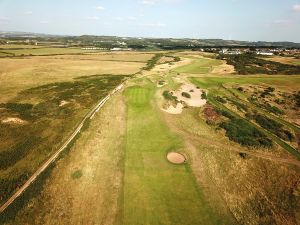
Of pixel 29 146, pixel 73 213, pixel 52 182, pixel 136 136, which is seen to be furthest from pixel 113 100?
pixel 73 213

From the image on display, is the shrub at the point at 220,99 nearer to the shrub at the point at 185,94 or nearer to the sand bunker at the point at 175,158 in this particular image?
the shrub at the point at 185,94

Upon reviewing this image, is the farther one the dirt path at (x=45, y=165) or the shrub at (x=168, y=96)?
the shrub at (x=168, y=96)

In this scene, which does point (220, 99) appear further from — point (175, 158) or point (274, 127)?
point (175, 158)

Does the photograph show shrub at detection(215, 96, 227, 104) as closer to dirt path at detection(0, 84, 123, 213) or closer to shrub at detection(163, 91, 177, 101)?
shrub at detection(163, 91, 177, 101)

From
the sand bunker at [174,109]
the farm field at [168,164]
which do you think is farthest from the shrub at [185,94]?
the sand bunker at [174,109]

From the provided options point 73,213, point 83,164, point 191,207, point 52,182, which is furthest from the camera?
point 83,164

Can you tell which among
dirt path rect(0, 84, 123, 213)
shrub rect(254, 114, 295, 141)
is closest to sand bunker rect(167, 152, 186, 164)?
dirt path rect(0, 84, 123, 213)

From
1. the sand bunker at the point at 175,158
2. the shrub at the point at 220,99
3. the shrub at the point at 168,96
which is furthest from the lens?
the shrub at the point at 220,99

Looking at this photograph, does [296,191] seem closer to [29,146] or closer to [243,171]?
[243,171]
